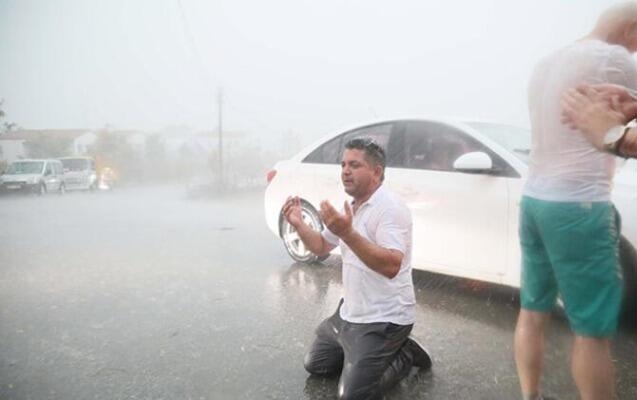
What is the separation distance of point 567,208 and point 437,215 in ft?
6.58

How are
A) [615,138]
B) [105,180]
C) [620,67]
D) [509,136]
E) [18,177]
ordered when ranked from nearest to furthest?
[615,138] < [620,67] < [509,136] < [18,177] < [105,180]

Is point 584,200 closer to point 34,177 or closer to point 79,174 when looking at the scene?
point 34,177

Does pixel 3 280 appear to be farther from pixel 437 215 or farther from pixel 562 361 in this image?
pixel 562 361

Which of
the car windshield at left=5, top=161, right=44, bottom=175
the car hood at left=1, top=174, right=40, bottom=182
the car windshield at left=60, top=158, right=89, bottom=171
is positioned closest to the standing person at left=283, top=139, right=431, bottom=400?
the car hood at left=1, top=174, right=40, bottom=182

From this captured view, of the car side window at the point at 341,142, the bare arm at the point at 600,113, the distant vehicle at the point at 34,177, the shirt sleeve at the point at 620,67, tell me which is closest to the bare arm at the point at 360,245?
the bare arm at the point at 600,113

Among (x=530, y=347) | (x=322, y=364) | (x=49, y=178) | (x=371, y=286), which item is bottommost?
(x=49, y=178)

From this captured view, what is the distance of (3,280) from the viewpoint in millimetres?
4793

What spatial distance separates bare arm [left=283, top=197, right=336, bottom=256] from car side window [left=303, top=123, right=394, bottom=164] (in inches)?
76.9

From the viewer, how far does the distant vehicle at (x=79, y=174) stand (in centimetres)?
2180

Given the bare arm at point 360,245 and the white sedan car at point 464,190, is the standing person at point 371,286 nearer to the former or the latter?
the bare arm at point 360,245

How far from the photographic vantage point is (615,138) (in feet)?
5.16

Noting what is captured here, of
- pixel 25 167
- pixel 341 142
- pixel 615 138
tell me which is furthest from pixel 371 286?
pixel 25 167

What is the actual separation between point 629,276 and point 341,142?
2.70 m

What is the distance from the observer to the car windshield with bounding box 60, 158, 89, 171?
2269cm
